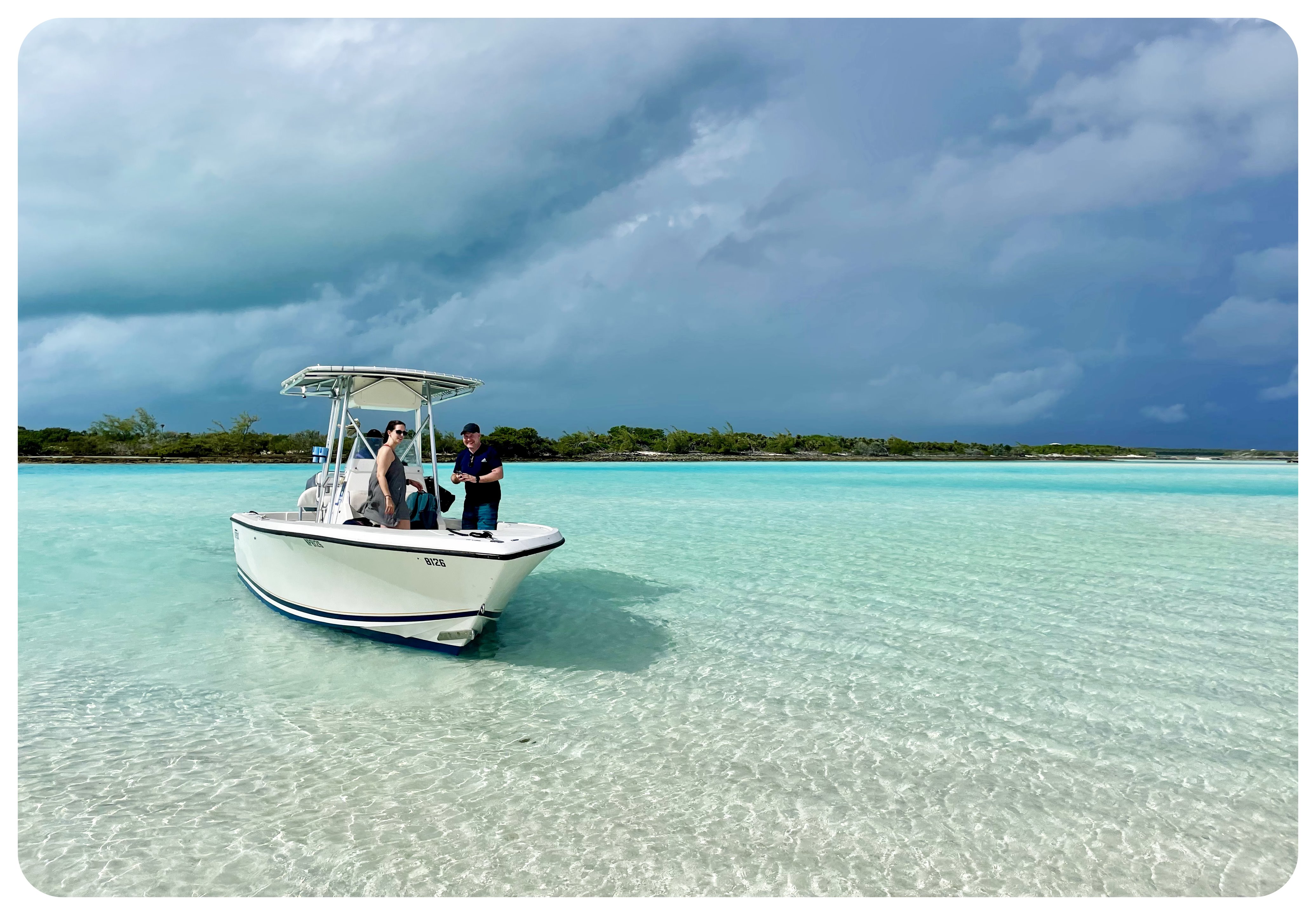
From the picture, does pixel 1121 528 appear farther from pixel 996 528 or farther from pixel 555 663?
pixel 555 663

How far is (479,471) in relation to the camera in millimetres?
6824

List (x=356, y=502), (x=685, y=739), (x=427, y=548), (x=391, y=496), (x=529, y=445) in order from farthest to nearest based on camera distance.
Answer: (x=529, y=445) → (x=356, y=502) → (x=391, y=496) → (x=427, y=548) → (x=685, y=739)

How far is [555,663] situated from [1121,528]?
15158 mm

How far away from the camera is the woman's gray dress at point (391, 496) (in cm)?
653

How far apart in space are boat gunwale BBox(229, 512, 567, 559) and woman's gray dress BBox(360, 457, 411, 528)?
0.59m

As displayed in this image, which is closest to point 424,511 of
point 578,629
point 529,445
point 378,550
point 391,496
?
point 391,496

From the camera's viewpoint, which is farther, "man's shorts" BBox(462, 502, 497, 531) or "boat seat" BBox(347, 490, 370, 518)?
"man's shorts" BBox(462, 502, 497, 531)

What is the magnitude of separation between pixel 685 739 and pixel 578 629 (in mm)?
2683

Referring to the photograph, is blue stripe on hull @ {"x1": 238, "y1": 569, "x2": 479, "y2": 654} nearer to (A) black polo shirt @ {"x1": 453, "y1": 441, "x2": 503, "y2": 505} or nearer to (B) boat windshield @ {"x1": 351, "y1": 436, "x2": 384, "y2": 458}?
(A) black polo shirt @ {"x1": 453, "y1": 441, "x2": 503, "y2": 505}

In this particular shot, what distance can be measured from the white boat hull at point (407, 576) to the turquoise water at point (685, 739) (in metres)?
0.29

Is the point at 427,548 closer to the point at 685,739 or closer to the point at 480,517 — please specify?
the point at 480,517

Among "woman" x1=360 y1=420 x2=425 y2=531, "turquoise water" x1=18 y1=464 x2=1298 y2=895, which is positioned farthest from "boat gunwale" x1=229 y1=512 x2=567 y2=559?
"turquoise water" x1=18 y1=464 x2=1298 y2=895

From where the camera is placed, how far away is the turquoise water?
127 inches
